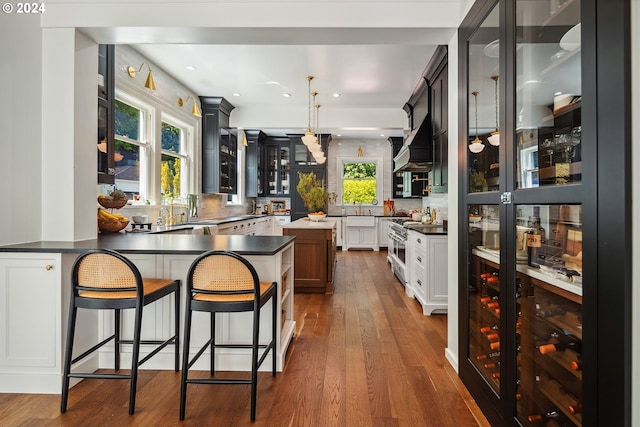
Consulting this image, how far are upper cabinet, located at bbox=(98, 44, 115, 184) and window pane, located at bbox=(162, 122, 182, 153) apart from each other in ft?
6.23

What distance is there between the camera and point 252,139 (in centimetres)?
836

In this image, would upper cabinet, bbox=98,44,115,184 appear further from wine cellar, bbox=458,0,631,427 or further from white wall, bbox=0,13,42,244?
wine cellar, bbox=458,0,631,427

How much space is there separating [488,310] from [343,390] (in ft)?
3.26

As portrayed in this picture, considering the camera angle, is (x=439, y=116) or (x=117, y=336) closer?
(x=117, y=336)

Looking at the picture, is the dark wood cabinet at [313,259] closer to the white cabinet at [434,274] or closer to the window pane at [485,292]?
the white cabinet at [434,274]

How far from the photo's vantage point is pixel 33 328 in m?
2.16

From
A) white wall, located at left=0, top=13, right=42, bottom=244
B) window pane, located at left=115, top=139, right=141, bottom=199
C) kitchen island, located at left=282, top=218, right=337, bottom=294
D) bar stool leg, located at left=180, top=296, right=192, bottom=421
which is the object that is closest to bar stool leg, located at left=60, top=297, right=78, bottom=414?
bar stool leg, located at left=180, top=296, right=192, bottom=421

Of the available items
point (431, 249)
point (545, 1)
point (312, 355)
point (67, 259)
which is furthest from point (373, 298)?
point (545, 1)

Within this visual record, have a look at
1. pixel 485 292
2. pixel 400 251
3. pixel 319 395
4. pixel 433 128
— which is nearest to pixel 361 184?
pixel 400 251

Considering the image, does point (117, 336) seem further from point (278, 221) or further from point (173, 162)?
point (278, 221)

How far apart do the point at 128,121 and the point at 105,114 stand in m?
1.16

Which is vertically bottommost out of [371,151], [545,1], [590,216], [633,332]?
[633,332]

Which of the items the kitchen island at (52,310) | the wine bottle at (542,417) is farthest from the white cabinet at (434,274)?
the wine bottle at (542,417)

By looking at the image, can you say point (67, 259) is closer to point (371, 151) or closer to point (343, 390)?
point (343, 390)
